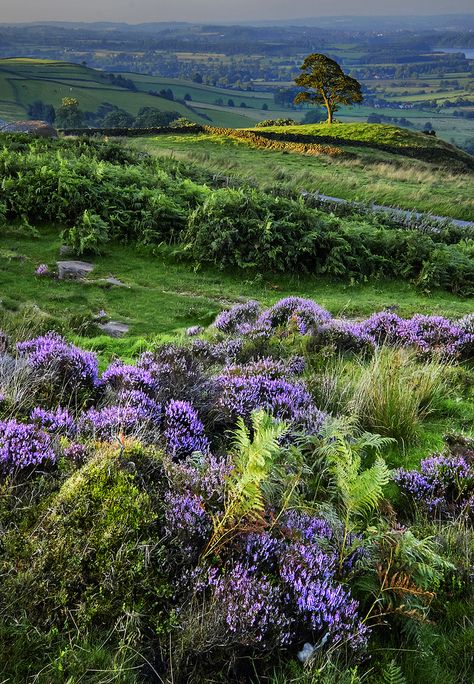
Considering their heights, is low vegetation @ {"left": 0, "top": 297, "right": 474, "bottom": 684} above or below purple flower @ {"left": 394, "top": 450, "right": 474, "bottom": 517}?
above

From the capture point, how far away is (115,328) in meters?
10.9

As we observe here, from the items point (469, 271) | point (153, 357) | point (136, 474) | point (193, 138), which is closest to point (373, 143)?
point (193, 138)

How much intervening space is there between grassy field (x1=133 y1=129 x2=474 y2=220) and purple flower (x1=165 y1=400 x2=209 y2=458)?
2334 cm

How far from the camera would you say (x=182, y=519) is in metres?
3.34

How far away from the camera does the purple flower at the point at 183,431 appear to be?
4.60 m

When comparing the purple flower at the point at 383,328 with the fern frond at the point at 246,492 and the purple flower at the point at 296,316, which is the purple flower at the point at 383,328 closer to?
the purple flower at the point at 296,316

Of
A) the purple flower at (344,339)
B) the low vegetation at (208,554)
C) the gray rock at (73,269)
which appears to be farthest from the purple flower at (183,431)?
the gray rock at (73,269)

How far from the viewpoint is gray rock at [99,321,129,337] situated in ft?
34.9

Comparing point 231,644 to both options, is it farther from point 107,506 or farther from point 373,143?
point 373,143

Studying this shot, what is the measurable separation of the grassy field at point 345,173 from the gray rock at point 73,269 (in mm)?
14428

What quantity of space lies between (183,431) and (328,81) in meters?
67.1

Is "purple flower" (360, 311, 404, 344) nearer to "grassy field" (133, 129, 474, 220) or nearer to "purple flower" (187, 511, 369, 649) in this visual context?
"purple flower" (187, 511, 369, 649)

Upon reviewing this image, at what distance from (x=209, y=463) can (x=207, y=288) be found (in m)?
10.7

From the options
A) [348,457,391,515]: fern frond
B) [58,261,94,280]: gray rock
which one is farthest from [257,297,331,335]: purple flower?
[58,261,94,280]: gray rock
